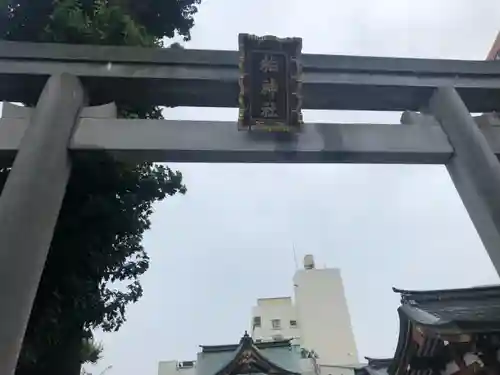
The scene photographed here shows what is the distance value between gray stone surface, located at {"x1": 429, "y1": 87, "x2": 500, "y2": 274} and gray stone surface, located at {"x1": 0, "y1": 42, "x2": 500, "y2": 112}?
323mm

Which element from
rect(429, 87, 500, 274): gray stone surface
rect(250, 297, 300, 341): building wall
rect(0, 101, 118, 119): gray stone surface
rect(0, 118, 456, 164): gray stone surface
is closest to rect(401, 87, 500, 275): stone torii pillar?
rect(429, 87, 500, 274): gray stone surface

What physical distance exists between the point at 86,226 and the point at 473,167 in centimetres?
420

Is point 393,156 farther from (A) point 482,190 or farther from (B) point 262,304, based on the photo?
(B) point 262,304

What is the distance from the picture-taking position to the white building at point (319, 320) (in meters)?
27.1

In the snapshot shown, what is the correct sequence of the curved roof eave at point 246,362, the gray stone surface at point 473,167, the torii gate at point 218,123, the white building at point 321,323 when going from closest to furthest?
1. the gray stone surface at point 473,167
2. the torii gate at point 218,123
3. the curved roof eave at point 246,362
4. the white building at point 321,323

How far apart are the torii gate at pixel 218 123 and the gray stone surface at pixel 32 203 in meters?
0.01

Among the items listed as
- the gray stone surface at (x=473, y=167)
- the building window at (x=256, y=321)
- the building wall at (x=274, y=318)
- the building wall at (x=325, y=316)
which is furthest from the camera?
the building window at (x=256, y=321)

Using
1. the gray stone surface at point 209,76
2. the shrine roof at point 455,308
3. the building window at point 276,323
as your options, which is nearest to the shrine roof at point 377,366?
the shrine roof at point 455,308

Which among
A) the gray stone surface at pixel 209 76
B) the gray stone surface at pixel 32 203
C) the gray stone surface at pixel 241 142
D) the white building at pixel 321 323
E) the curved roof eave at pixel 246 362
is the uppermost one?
the white building at pixel 321 323

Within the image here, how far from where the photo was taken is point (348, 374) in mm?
26359

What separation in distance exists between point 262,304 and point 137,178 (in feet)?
83.9

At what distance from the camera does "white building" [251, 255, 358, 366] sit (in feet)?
89.0

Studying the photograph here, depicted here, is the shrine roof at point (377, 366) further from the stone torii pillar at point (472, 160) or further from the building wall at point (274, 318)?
the building wall at point (274, 318)

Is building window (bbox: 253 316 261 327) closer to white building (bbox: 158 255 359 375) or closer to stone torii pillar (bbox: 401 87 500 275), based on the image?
white building (bbox: 158 255 359 375)
